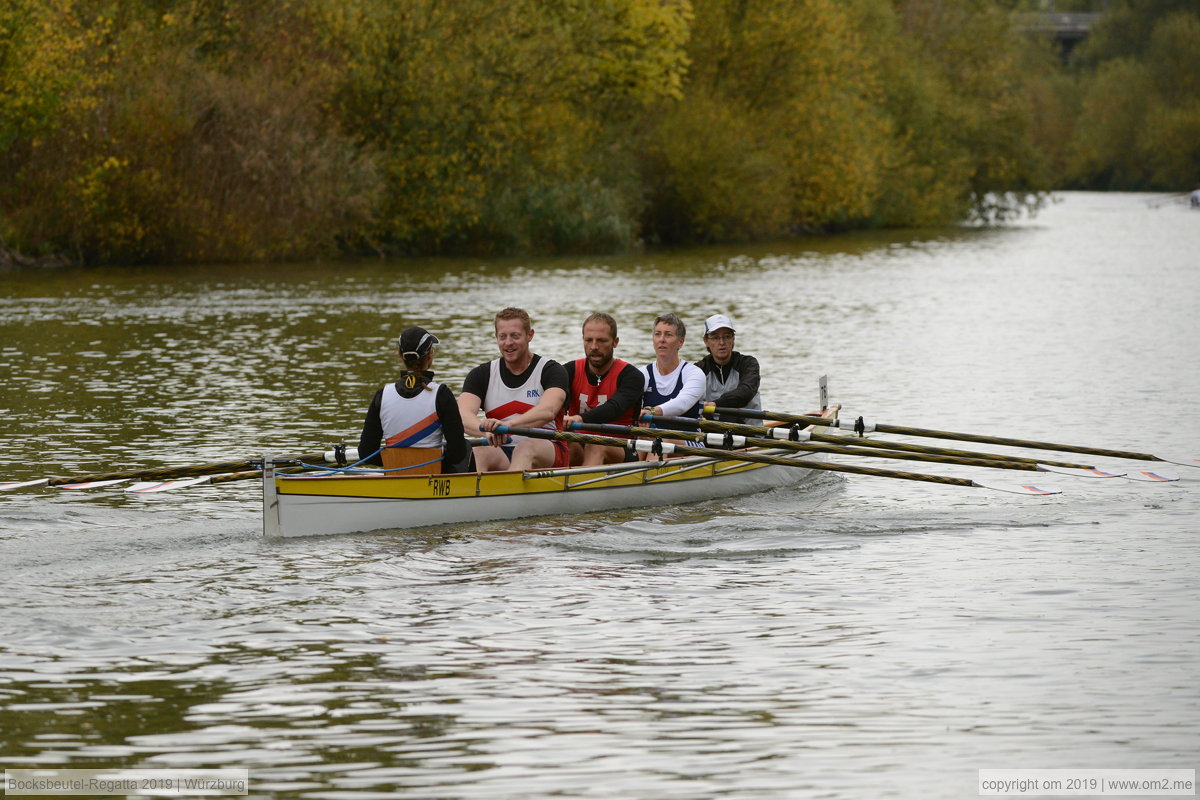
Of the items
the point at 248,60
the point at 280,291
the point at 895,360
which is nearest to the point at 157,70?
the point at 248,60

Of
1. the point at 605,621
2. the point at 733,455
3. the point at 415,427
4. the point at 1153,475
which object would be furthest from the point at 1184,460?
the point at 605,621

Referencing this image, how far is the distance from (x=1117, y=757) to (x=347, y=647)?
3.98 metres

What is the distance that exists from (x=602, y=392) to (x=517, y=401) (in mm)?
867

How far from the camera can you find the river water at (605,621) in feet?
23.8

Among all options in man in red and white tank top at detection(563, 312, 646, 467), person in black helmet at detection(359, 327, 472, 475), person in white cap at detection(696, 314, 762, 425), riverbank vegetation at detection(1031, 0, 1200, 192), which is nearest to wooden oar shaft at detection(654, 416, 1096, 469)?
man in red and white tank top at detection(563, 312, 646, 467)

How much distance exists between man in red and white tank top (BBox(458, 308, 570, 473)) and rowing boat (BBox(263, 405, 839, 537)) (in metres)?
0.42

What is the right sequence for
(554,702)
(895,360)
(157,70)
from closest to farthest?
(554,702) → (895,360) → (157,70)

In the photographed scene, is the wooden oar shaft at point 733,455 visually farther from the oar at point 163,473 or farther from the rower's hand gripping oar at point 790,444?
the oar at point 163,473

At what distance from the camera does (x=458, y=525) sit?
12.1 metres

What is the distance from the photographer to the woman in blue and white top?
1382 cm

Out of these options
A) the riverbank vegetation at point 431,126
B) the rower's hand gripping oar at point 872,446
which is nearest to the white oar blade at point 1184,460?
the rower's hand gripping oar at point 872,446

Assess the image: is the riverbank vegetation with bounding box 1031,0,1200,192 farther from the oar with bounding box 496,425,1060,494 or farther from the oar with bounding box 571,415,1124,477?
the oar with bounding box 496,425,1060,494

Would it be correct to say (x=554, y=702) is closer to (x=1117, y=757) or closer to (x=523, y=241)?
(x=1117, y=757)

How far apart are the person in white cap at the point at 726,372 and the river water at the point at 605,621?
35.0 inches
